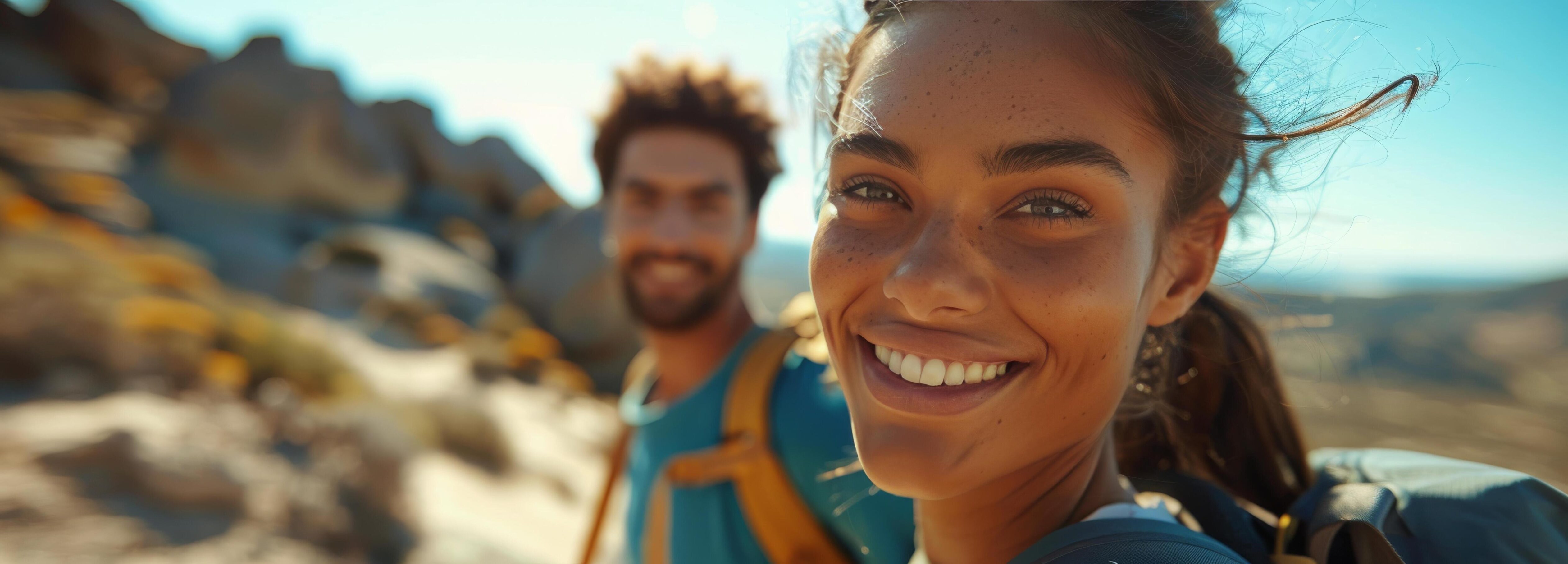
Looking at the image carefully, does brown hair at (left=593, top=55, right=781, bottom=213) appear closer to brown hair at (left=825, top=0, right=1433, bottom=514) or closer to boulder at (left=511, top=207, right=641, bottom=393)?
brown hair at (left=825, top=0, right=1433, bottom=514)

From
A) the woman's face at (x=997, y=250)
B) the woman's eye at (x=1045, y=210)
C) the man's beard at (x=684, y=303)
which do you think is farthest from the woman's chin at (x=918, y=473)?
the man's beard at (x=684, y=303)

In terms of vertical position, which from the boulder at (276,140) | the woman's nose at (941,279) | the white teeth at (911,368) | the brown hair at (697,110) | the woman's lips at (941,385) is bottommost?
the woman's lips at (941,385)

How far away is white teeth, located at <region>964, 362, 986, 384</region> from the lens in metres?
0.86

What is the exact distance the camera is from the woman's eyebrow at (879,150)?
0.88 metres

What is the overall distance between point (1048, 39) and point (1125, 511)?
0.59 metres

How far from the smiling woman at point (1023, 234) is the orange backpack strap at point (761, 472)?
2.61 ft

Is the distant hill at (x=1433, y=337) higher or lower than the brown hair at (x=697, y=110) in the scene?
lower

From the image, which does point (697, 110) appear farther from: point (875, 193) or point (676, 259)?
point (875, 193)

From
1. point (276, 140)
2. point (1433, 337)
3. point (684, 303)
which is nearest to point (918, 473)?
point (684, 303)

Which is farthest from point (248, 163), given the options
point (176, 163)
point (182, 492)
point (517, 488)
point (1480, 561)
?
point (1480, 561)

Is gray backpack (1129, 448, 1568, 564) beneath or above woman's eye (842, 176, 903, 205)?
beneath

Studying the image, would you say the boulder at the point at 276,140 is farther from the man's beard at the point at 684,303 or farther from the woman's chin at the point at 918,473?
the woman's chin at the point at 918,473

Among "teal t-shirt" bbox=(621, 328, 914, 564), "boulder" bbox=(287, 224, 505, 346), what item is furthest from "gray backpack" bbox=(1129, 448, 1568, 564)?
"boulder" bbox=(287, 224, 505, 346)

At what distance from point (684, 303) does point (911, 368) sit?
1.83 meters
